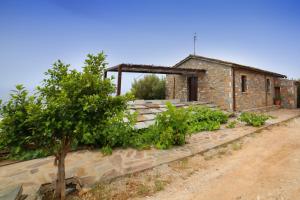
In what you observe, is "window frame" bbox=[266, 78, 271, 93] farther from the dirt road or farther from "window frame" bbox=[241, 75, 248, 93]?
the dirt road

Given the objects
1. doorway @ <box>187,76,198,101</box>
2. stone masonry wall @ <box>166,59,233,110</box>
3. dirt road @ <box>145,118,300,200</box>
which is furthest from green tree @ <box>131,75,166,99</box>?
dirt road @ <box>145,118,300,200</box>

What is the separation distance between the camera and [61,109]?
278cm

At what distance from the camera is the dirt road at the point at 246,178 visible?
323cm

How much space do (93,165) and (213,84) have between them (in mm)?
11440

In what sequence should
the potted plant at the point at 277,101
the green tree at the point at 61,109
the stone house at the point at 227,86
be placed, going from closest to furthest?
the green tree at the point at 61,109 < the stone house at the point at 227,86 < the potted plant at the point at 277,101

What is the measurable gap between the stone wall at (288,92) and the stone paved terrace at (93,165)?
17.7 m

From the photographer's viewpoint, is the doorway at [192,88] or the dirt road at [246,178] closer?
the dirt road at [246,178]

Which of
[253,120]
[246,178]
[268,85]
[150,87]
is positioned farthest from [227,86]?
[246,178]

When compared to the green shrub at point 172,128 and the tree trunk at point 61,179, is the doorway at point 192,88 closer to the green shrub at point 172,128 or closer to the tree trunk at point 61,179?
the green shrub at point 172,128

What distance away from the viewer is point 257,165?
15.1ft

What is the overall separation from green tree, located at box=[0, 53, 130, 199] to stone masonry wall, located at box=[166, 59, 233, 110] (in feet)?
37.2

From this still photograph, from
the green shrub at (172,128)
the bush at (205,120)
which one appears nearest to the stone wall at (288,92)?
the bush at (205,120)

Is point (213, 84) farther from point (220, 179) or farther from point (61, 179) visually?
point (61, 179)

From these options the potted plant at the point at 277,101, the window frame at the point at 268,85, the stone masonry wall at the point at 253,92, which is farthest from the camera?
the potted plant at the point at 277,101
